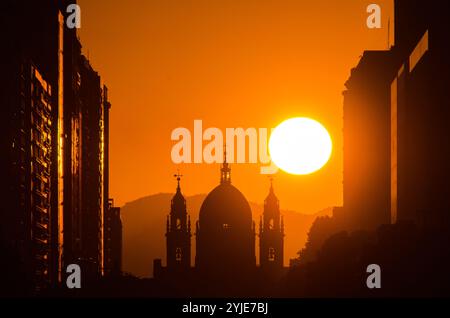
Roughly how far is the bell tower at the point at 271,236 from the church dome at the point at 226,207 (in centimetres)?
388

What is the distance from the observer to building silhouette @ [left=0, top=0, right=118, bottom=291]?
261 ft

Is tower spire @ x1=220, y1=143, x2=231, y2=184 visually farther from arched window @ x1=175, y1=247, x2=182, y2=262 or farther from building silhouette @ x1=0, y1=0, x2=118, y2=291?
building silhouette @ x1=0, y1=0, x2=118, y2=291

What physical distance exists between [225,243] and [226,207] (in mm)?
5149

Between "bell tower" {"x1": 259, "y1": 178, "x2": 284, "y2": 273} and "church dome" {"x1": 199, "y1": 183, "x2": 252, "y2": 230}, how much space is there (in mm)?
3877

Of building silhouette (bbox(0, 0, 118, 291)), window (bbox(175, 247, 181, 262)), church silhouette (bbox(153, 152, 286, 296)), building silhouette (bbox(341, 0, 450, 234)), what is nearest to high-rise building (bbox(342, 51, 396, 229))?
building silhouette (bbox(341, 0, 450, 234))

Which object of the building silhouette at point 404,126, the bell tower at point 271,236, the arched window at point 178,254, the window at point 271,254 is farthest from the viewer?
the window at point 271,254

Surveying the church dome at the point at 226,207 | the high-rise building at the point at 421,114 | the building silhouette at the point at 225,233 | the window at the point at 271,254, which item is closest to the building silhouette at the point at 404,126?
the high-rise building at the point at 421,114

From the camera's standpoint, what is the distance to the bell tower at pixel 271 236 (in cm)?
18800

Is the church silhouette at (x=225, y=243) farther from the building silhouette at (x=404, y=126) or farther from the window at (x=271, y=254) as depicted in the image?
the building silhouette at (x=404, y=126)

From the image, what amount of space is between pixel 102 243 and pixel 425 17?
66.0 metres

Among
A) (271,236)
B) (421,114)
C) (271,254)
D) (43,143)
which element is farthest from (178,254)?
(43,143)

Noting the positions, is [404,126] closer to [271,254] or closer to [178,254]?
[178,254]
